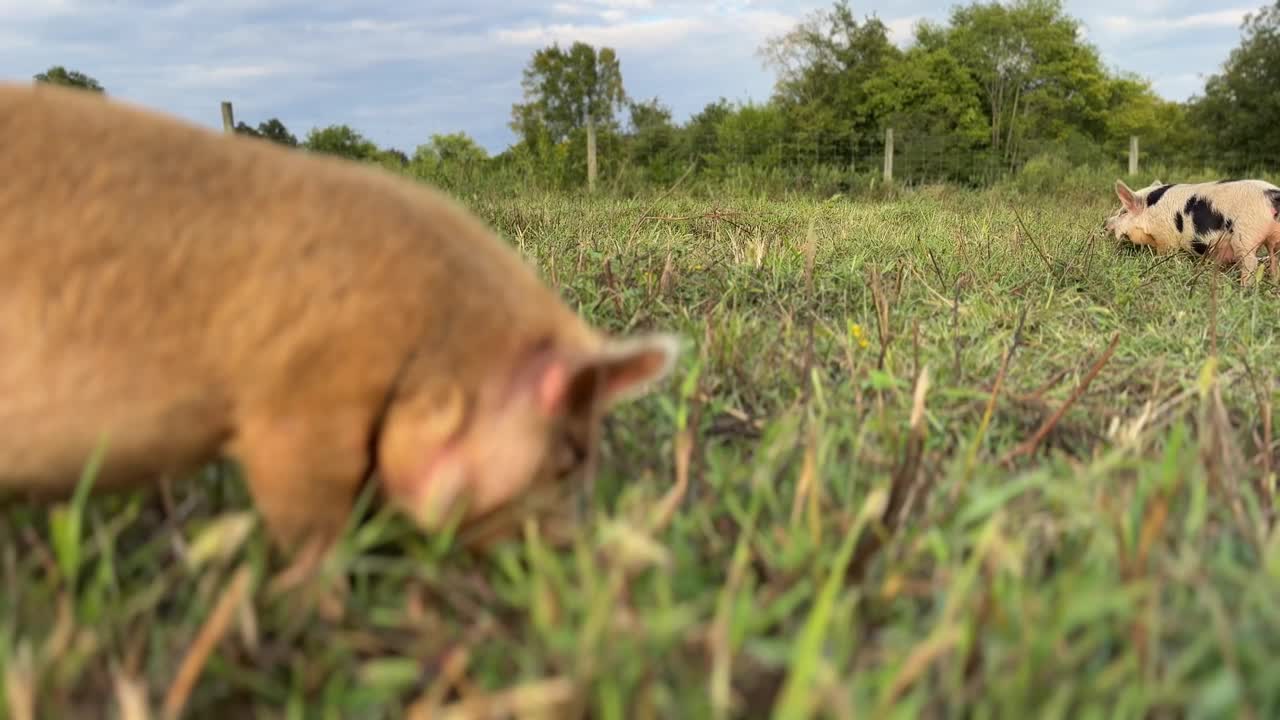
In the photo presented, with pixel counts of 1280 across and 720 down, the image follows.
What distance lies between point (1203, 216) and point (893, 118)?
34.2m

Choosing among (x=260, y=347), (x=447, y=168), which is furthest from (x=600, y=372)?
(x=447, y=168)

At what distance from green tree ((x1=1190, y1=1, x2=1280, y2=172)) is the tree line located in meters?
0.04

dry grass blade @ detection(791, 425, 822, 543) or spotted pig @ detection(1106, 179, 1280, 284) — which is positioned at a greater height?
spotted pig @ detection(1106, 179, 1280, 284)

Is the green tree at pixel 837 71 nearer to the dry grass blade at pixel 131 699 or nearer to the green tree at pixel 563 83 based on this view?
the green tree at pixel 563 83

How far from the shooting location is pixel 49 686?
3.99 feet

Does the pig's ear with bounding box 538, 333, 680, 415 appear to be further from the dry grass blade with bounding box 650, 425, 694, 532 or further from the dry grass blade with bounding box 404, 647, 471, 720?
the dry grass blade with bounding box 404, 647, 471, 720

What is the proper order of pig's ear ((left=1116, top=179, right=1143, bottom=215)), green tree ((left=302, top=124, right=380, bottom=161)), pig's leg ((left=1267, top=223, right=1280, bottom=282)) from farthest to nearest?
green tree ((left=302, top=124, right=380, bottom=161)), pig's ear ((left=1116, top=179, right=1143, bottom=215)), pig's leg ((left=1267, top=223, right=1280, bottom=282))

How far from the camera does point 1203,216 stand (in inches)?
309

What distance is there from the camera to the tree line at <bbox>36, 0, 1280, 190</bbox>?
2078 cm

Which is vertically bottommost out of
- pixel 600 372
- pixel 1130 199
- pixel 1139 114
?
pixel 600 372

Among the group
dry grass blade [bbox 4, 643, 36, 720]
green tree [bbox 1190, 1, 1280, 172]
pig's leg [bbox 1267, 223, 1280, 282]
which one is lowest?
dry grass blade [bbox 4, 643, 36, 720]

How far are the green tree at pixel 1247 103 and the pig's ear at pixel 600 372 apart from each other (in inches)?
1243

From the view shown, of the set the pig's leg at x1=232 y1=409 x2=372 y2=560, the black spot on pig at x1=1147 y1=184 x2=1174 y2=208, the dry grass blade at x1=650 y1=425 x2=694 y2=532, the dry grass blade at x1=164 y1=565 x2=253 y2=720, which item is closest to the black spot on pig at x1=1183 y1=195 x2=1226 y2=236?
the black spot on pig at x1=1147 y1=184 x2=1174 y2=208

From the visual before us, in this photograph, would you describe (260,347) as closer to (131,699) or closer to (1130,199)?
(131,699)
